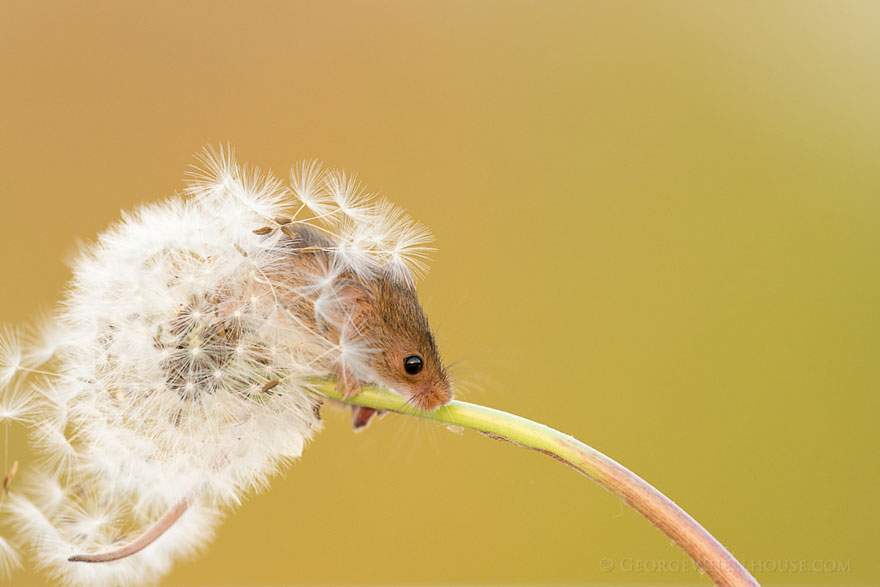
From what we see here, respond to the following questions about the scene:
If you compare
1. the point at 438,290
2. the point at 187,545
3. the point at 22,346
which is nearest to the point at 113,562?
the point at 187,545

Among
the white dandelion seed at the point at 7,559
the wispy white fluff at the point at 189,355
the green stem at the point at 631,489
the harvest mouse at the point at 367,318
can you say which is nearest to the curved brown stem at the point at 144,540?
the wispy white fluff at the point at 189,355

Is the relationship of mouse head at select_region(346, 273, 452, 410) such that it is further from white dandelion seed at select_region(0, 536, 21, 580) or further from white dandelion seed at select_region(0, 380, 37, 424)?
white dandelion seed at select_region(0, 536, 21, 580)

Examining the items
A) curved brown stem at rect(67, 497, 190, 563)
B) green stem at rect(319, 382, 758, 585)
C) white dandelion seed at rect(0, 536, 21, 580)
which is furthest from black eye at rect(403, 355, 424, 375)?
white dandelion seed at rect(0, 536, 21, 580)

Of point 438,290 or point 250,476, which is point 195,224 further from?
point 438,290

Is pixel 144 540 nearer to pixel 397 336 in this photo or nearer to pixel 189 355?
pixel 189 355

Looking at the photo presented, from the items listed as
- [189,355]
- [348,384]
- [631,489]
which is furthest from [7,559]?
[631,489]

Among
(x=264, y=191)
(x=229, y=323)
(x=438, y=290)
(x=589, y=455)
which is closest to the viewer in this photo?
(x=589, y=455)
